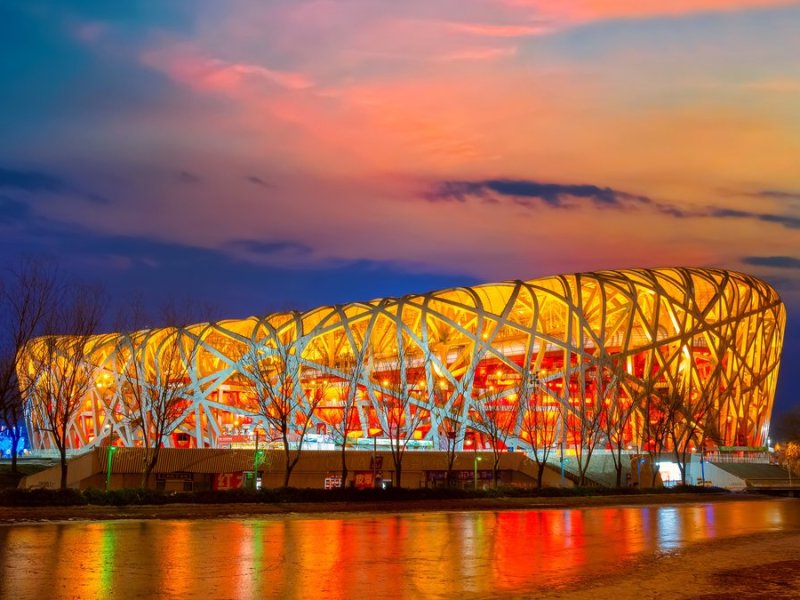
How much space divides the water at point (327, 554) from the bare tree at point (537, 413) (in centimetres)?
3625

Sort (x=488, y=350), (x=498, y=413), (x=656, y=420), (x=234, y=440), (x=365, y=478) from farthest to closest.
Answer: (x=488, y=350), (x=234, y=440), (x=498, y=413), (x=656, y=420), (x=365, y=478)

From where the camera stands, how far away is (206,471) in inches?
2267

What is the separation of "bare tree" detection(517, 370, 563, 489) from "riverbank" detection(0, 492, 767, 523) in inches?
577

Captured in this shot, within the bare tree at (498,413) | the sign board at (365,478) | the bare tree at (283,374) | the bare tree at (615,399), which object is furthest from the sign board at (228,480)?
the bare tree at (615,399)

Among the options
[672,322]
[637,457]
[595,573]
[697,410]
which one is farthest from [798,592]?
[672,322]

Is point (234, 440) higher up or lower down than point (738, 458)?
higher up

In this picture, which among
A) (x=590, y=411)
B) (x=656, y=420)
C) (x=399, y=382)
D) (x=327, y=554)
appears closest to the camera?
(x=327, y=554)

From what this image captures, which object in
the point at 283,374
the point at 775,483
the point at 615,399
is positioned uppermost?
the point at 283,374

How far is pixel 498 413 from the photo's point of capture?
75625mm

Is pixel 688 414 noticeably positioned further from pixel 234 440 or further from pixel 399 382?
pixel 234 440

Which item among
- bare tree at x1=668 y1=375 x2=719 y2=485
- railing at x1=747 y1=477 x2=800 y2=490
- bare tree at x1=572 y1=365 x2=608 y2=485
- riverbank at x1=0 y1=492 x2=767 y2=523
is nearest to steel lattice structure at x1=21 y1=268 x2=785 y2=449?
bare tree at x1=668 y1=375 x2=719 y2=485

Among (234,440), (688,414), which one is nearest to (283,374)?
(234,440)

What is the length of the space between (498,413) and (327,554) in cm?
5693

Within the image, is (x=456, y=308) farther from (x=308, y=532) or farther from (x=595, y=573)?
(x=595, y=573)
